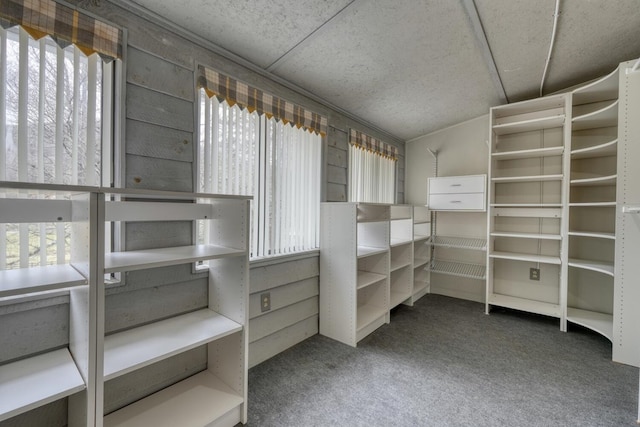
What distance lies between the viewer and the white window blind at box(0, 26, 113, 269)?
1.15 metres

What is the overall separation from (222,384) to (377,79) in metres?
2.50

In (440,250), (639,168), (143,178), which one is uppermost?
(639,168)

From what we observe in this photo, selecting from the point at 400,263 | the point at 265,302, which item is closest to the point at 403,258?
the point at 400,263

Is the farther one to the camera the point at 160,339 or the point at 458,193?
the point at 458,193

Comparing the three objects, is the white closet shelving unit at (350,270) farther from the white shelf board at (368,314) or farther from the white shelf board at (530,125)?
the white shelf board at (530,125)

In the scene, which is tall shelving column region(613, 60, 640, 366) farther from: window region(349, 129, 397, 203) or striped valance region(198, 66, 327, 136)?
striped valance region(198, 66, 327, 136)

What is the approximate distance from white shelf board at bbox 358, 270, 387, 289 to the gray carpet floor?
488mm

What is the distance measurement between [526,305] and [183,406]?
3281mm

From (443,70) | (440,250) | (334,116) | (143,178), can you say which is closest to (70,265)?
(143,178)

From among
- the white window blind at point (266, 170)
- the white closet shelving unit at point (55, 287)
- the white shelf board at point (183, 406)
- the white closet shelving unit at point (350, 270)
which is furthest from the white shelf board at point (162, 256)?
the white closet shelving unit at point (350, 270)

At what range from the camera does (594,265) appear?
2486mm

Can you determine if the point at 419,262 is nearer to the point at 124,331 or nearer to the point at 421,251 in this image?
the point at 421,251

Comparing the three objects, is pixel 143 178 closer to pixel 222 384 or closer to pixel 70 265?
pixel 70 265

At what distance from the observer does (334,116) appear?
9.11 ft
